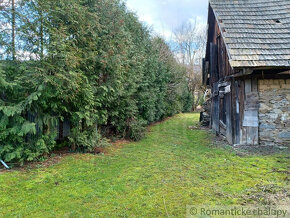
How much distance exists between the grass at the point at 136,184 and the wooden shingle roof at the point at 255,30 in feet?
9.45

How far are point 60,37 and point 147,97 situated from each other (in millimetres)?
5790

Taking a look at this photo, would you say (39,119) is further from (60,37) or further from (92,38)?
(92,38)

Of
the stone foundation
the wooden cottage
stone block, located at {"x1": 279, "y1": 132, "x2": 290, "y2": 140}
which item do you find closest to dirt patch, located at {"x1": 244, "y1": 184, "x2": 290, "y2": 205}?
the wooden cottage

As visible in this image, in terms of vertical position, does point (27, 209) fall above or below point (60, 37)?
below

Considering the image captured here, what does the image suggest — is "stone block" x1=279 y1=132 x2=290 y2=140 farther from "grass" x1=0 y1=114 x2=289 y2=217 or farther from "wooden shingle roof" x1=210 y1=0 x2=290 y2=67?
"wooden shingle roof" x1=210 y1=0 x2=290 y2=67

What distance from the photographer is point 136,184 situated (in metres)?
3.59

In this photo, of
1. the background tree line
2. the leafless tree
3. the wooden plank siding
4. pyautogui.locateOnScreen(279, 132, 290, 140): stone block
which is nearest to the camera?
the background tree line

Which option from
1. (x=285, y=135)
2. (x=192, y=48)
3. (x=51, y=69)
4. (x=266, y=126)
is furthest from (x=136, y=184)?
(x=192, y=48)

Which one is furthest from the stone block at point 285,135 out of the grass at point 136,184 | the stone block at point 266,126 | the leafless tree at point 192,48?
the leafless tree at point 192,48

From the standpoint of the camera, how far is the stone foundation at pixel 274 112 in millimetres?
6094

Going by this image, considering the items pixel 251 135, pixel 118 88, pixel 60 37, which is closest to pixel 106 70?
pixel 118 88

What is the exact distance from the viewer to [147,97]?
9.72m

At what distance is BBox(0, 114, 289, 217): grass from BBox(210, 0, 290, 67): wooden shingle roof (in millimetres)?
2881

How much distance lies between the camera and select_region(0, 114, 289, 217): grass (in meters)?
2.80
